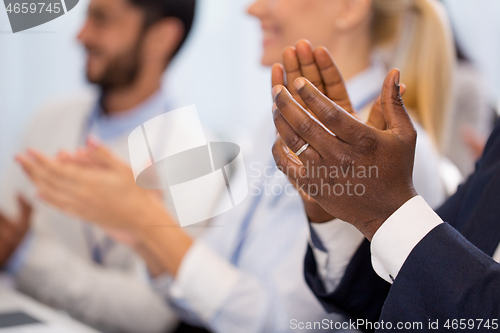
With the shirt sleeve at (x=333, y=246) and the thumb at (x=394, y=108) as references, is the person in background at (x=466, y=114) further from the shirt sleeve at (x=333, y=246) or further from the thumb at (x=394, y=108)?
the thumb at (x=394, y=108)

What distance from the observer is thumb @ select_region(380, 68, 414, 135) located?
0.94 feet

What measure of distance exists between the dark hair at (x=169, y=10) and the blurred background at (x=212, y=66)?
0.34m

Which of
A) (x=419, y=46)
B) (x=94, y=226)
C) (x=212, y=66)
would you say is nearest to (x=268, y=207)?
(x=419, y=46)

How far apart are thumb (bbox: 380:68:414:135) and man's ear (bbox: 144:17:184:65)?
82cm

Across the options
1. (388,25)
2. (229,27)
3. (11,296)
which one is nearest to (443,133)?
(388,25)

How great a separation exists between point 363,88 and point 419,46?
118mm

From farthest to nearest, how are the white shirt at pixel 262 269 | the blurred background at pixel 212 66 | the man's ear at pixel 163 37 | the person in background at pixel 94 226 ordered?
the blurred background at pixel 212 66 → the man's ear at pixel 163 37 → the person in background at pixel 94 226 → the white shirt at pixel 262 269

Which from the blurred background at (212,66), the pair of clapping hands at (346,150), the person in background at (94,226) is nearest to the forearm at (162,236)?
the person in background at (94,226)

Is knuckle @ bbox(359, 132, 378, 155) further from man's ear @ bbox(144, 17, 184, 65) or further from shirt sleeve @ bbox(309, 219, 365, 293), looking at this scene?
man's ear @ bbox(144, 17, 184, 65)

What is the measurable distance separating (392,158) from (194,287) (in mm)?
442

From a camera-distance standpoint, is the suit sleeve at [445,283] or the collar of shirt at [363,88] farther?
the collar of shirt at [363,88]

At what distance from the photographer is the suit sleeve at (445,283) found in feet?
0.91

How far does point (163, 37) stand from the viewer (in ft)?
3.41

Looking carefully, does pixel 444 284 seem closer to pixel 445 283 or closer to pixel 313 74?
pixel 445 283
